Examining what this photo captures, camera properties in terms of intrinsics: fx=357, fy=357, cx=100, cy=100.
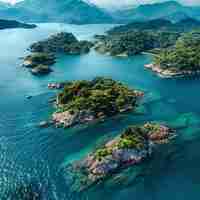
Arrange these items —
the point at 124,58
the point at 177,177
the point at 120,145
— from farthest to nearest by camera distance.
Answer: the point at 124,58 < the point at 120,145 < the point at 177,177

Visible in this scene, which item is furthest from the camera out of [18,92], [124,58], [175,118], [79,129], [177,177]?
[124,58]

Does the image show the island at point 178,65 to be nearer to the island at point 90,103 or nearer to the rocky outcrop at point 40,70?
the island at point 90,103

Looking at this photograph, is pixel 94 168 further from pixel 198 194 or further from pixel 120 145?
pixel 198 194

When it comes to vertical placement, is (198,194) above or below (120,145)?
below

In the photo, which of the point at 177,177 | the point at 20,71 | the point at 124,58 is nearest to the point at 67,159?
the point at 177,177

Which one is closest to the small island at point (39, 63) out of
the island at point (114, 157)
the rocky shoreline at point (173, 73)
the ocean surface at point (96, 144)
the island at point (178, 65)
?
the ocean surface at point (96, 144)

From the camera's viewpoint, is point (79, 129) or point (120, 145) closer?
point (120, 145)

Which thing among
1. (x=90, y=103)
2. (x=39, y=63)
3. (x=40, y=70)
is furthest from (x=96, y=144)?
(x=39, y=63)
